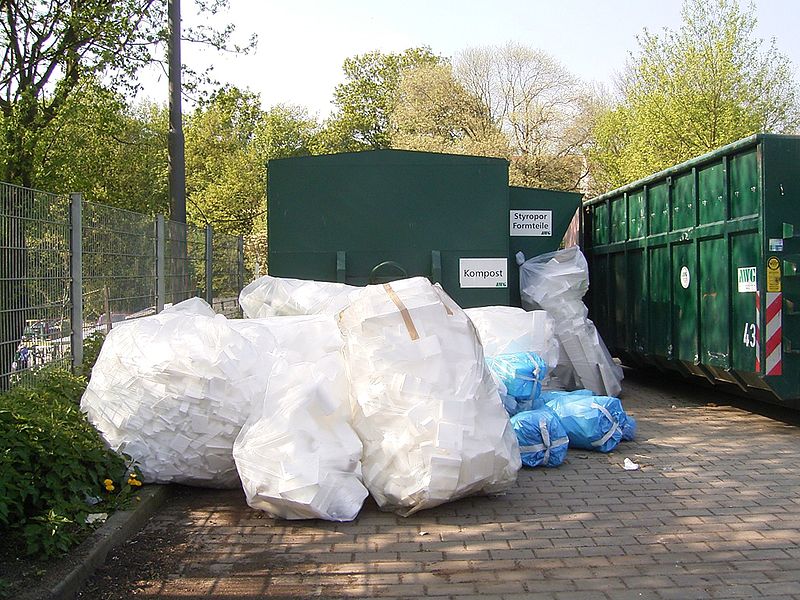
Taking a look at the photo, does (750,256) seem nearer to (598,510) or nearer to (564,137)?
(598,510)

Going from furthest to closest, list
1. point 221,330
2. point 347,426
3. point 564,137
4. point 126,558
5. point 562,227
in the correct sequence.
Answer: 1. point 564,137
2. point 562,227
3. point 221,330
4. point 347,426
5. point 126,558

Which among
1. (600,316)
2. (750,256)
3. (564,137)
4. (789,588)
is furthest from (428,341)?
(564,137)

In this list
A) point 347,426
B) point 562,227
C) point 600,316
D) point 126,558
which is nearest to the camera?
point 126,558

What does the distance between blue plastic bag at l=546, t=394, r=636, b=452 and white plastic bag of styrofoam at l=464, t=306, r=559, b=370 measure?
119 centimetres

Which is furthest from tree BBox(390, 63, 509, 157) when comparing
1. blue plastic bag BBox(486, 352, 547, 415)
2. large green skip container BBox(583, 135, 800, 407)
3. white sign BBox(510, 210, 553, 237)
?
blue plastic bag BBox(486, 352, 547, 415)

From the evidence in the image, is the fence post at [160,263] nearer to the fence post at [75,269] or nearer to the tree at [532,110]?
the fence post at [75,269]

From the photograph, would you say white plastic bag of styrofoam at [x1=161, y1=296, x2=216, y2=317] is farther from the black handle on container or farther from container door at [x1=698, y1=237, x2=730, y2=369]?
container door at [x1=698, y1=237, x2=730, y2=369]

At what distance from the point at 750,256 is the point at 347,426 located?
426cm

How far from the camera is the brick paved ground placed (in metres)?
3.99

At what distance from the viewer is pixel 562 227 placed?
11.2m

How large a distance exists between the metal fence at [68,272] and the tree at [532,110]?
29.4 m

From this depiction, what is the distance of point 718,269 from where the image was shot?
8.16 m

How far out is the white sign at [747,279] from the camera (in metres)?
7.41

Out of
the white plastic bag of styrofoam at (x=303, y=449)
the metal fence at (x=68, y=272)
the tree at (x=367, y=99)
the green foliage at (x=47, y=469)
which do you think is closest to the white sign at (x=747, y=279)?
the white plastic bag of styrofoam at (x=303, y=449)
